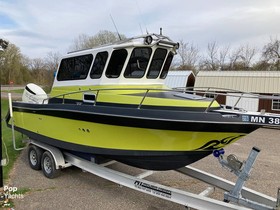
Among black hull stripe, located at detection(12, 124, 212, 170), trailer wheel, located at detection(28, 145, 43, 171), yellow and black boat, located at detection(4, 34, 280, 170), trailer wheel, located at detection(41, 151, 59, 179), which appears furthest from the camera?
trailer wheel, located at detection(28, 145, 43, 171)

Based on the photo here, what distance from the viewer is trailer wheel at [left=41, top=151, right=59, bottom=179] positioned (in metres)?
5.35

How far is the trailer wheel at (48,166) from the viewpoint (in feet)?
17.6

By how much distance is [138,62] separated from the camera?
476 cm

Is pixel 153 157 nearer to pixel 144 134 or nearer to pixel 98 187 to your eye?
pixel 144 134

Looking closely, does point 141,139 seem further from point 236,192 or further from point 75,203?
point 75,203

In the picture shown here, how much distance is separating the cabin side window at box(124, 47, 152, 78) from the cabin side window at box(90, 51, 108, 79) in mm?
462

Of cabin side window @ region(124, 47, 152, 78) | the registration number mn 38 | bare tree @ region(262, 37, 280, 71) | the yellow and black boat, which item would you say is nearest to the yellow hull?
the yellow and black boat

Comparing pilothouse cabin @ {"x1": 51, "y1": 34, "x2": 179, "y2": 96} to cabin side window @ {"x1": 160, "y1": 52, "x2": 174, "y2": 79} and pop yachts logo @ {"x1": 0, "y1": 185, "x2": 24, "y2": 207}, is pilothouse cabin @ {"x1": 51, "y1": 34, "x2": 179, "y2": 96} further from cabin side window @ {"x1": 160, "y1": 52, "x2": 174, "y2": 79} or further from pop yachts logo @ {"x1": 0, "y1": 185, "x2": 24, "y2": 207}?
pop yachts logo @ {"x1": 0, "y1": 185, "x2": 24, "y2": 207}

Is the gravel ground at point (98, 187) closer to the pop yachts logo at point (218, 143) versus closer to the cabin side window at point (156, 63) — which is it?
the pop yachts logo at point (218, 143)

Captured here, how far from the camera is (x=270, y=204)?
3.55 metres

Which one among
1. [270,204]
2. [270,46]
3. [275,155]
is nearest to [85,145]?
[270,204]

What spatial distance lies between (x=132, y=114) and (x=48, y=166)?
9.37ft

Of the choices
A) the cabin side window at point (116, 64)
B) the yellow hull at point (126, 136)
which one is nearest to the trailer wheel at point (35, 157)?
the yellow hull at point (126, 136)

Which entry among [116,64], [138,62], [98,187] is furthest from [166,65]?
[98,187]
